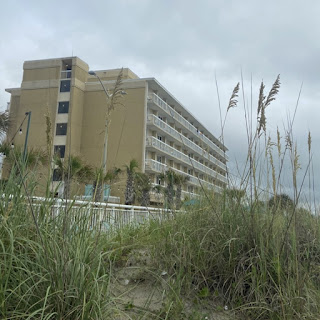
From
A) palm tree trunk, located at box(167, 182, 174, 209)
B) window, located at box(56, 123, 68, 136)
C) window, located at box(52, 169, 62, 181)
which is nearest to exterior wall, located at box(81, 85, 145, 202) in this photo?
window, located at box(56, 123, 68, 136)

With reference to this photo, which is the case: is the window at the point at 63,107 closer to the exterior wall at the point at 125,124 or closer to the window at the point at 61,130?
the window at the point at 61,130

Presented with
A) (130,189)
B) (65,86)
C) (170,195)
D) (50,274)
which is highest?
(65,86)

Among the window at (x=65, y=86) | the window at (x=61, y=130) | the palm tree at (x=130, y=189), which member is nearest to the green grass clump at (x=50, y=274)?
the palm tree at (x=130, y=189)

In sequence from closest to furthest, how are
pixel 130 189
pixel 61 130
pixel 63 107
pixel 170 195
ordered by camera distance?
pixel 170 195
pixel 130 189
pixel 61 130
pixel 63 107

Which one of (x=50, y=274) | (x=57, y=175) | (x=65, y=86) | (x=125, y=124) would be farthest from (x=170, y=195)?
(x=65, y=86)

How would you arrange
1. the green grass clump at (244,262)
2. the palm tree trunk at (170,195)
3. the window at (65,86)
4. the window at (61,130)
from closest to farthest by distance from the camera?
the green grass clump at (244,262), the palm tree trunk at (170,195), the window at (61,130), the window at (65,86)

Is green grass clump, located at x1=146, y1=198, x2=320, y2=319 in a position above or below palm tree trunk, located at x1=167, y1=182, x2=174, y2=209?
below

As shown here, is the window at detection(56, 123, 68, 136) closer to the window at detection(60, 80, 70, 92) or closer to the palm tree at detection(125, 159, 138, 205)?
the window at detection(60, 80, 70, 92)

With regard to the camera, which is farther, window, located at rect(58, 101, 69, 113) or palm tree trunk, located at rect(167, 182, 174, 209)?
window, located at rect(58, 101, 69, 113)

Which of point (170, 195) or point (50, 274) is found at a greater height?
point (170, 195)

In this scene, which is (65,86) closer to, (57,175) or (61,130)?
(61,130)

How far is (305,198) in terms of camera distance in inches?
174

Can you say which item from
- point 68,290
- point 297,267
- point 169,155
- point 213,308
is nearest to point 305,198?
point 297,267

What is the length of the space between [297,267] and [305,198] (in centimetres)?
185
